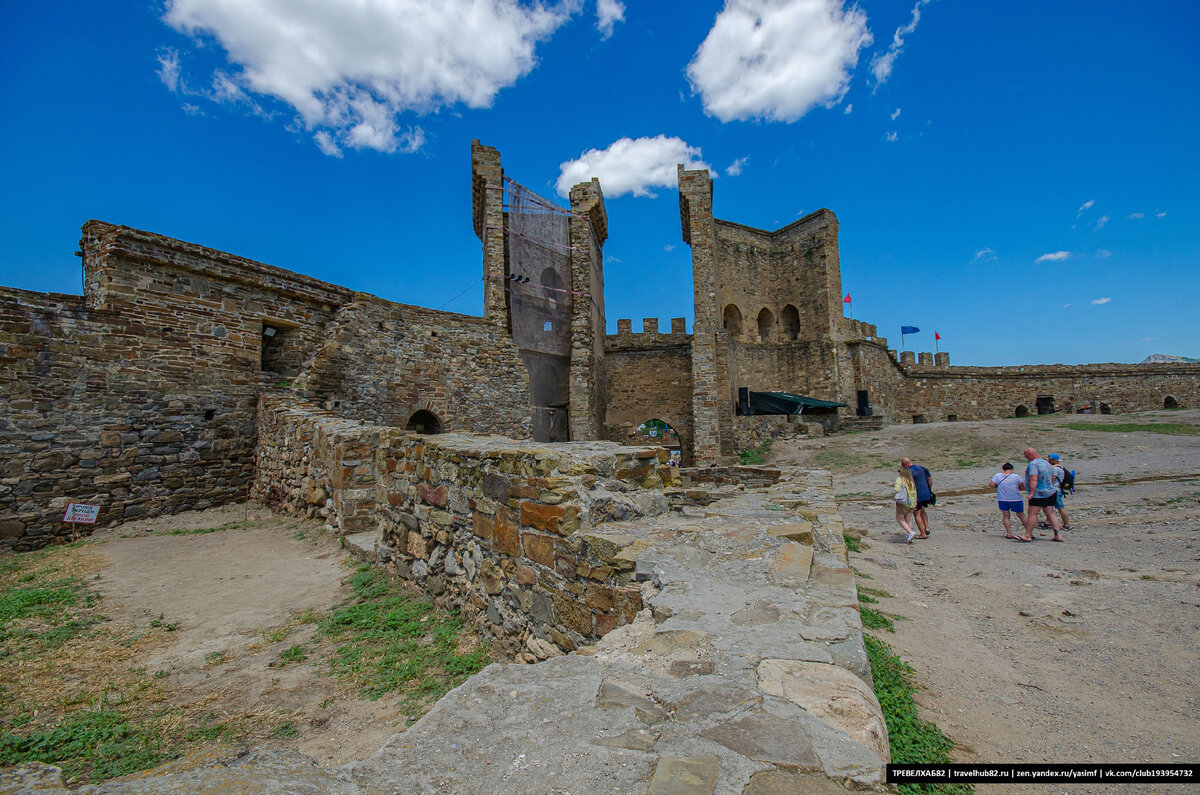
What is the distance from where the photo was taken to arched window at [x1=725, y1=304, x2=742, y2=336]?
28.0m

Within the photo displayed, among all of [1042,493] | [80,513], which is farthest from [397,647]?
[1042,493]

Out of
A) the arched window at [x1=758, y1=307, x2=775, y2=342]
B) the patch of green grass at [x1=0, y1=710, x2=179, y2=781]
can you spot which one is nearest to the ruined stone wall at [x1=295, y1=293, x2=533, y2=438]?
the patch of green grass at [x1=0, y1=710, x2=179, y2=781]

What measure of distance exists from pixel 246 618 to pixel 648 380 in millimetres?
18525

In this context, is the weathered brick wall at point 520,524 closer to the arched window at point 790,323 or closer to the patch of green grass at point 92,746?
the patch of green grass at point 92,746

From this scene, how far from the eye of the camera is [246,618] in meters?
4.64

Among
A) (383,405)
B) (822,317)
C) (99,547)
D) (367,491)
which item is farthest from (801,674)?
(822,317)

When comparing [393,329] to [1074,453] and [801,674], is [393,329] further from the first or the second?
[1074,453]

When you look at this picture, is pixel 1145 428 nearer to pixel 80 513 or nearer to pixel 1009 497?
pixel 1009 497

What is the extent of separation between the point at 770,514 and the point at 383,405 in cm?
1080

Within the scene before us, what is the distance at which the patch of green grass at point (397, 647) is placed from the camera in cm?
349

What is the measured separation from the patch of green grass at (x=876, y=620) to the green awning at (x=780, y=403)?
18159mm

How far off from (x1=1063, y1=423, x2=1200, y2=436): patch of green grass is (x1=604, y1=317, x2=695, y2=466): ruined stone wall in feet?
43.9

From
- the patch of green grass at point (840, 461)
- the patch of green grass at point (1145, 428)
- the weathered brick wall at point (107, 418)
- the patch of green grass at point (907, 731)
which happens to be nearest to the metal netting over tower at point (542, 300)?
the patch of green grass at point (840, 461)

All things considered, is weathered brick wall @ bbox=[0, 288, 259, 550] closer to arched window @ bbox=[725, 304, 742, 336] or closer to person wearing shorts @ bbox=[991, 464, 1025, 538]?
person wearing shorts @ bbox=[991, 464, 1025, 538]
